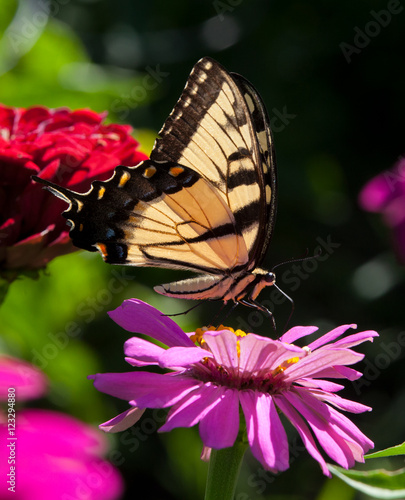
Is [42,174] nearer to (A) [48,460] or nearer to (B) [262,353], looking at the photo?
(B) [262,353]

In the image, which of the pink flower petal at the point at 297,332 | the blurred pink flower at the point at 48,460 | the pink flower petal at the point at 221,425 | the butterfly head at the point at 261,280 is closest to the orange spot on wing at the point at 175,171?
the butterfly head at the point at 261,280

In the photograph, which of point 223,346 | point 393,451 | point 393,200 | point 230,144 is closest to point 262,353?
point 223,346

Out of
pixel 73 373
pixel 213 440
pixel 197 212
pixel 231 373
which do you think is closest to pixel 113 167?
pixel 197 212

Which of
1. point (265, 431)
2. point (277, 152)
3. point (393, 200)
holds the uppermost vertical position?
point (393, 200)

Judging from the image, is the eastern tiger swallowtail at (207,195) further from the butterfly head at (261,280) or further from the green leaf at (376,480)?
the green leaf at (376,480)

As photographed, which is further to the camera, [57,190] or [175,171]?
[175,171]

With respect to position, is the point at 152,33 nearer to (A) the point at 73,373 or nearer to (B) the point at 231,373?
(A) the point at 73,373

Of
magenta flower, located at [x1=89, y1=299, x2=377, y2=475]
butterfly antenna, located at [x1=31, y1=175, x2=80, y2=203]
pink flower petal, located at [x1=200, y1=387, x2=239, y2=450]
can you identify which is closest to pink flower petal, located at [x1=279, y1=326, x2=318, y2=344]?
magenta flower, located at [x1=89, y1=299, x2=377, y2=475]
